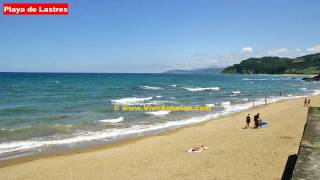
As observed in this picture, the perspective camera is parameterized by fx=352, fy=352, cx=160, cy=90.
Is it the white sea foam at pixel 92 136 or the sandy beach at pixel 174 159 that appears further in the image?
the white sea foam at pixel 92 136

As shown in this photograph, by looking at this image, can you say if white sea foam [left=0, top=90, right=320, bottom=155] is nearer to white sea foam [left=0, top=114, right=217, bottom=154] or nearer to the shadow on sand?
white sea foam [left=0, top=114, right=217, bottom=154]

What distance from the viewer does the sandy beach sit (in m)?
13.4

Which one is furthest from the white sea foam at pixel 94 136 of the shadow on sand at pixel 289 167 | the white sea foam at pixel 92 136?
the shadow on sand at pixel 289 167

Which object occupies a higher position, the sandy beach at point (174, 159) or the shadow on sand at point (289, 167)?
the shadow on sand at point (289, 167)

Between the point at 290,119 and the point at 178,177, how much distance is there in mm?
17328

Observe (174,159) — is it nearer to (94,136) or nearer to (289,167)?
(289,167)

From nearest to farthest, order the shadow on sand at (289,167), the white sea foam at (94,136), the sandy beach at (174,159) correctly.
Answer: the shadow on sand at (289,167) → the sandy beach at (174,159) → the white sea foam at (94,136)

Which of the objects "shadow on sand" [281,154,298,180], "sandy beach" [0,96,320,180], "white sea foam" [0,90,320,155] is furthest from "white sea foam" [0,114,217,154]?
"shadow on sand" [281,154,298,180]

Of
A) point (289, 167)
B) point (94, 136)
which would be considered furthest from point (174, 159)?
point (94, 136)

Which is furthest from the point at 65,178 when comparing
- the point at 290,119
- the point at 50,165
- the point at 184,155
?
the point at 290,119

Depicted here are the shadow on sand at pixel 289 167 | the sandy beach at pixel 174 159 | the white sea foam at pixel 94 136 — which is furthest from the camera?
the white sea foam at pixel 94 136

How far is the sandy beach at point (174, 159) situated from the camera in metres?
13.4

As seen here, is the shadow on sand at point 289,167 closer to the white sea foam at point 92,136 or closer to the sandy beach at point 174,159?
the sandy beach at point 174,159

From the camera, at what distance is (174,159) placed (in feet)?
51.1
